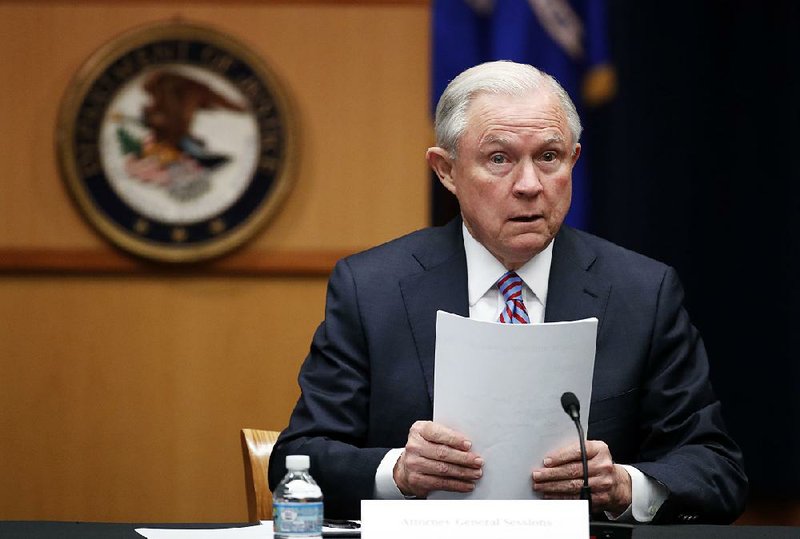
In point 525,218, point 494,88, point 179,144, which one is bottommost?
point 525,218

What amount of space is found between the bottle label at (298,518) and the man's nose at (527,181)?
88cm

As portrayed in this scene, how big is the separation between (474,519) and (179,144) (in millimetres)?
3211

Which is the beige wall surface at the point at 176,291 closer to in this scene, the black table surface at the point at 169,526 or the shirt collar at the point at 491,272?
the shirt collar at the point at 491,272

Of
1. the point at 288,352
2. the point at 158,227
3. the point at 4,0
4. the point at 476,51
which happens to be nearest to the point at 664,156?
the point at 476,51

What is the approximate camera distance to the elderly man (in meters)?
2.42

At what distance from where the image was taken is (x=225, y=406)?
4.80 m

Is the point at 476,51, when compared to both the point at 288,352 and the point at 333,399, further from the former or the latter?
the point at 333,399

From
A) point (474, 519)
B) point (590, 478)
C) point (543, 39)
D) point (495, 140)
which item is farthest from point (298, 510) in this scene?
point (543, 39)

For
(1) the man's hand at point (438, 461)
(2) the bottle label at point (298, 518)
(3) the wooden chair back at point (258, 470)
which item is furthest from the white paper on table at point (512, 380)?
(3) the wooden chair back at point (258, 470)

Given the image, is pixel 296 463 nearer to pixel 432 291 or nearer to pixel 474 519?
pixel 474 519

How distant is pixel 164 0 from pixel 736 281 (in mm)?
2506

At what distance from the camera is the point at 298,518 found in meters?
1.87

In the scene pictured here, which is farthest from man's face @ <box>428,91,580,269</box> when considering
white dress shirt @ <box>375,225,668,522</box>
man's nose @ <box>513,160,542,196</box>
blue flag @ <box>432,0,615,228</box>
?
blue flag @ <box>432,0,615,228</box>

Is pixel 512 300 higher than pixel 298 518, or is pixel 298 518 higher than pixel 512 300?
pixel 512 300
